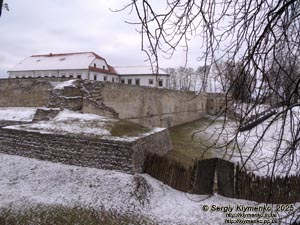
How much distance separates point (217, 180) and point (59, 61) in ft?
96.5

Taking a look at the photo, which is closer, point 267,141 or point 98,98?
point 267,141

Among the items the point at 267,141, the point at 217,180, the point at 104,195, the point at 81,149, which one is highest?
the point at 267,141

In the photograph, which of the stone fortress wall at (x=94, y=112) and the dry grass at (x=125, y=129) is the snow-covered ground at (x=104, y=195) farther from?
the dry grass at (x=125, y=129)

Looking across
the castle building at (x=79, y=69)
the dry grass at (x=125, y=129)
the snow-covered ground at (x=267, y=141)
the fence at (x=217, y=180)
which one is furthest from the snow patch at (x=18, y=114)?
the castle building at (x=79, y=69)

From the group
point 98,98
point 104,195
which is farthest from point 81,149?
point 98,98

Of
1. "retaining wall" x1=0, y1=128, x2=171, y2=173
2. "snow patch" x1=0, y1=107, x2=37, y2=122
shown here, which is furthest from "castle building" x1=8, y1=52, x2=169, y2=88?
"retaining wall" x1=0, y1=128, x2=171, y2=173

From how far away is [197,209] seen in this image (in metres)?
5.52

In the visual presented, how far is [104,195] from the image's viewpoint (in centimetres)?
600

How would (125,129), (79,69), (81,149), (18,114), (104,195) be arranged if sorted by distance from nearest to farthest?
(104,195), (81,149), (125,129), (18,114), (79,69)

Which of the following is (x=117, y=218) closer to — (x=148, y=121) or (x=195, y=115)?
(x=148, y=121)

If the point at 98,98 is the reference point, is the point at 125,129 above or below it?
below

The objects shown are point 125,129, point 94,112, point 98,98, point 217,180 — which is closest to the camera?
point 217,180

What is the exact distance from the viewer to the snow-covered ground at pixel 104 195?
5.42m

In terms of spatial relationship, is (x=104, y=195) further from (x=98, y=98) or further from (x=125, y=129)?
(x=98, y=98)
